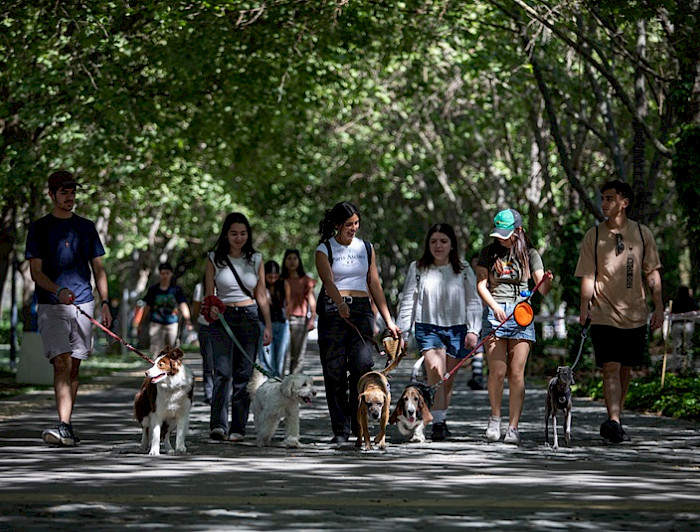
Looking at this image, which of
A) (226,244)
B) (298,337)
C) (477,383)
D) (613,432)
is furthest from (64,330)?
(477,383)

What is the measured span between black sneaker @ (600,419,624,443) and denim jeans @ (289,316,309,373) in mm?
8192

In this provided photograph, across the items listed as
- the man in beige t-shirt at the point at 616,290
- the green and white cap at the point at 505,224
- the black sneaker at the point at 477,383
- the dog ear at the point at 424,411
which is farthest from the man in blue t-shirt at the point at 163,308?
the man in beige t-shirt at the point at 616,290

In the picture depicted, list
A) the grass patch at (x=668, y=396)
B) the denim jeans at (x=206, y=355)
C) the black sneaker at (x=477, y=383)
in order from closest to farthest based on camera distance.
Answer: the grass patch at (x=668, y=396) → the denim jeans at (x=206, y=355) → the black sneaker at (x=477, y=383)

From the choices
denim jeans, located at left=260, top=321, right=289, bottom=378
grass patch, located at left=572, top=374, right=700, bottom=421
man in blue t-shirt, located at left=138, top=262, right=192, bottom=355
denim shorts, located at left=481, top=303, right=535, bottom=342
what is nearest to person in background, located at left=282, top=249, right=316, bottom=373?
denim jeans, located at left=260, top=321, right=289, bottom=378

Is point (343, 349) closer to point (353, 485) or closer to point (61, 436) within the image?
point (61, 436)

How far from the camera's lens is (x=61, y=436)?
1091 centimetres

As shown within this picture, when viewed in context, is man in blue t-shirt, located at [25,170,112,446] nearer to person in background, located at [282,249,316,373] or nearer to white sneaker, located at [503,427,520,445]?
white sneaker, located at [503,427,520,445]

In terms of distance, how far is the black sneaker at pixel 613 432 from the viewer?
11.5 m

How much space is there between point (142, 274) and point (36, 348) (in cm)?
3261

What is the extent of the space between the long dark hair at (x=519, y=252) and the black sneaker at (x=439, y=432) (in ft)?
4.83

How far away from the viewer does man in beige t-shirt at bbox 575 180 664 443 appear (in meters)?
11.6

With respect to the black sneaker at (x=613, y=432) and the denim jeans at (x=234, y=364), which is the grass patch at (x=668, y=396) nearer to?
the black sneaker at (x=613, y=432)

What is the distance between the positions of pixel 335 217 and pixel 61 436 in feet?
9.47

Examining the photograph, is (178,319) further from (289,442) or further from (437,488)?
(437,488)
